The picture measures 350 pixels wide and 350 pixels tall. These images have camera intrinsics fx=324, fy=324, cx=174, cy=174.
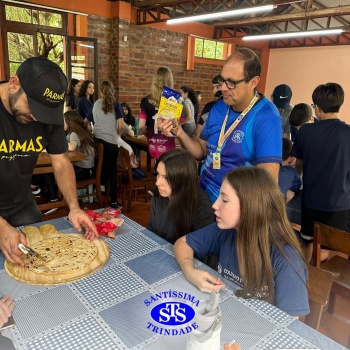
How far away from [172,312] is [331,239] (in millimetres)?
1032

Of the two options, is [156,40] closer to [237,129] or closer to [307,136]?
[307,136]

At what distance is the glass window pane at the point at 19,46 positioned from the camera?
534cm

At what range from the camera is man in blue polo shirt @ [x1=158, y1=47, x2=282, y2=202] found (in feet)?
5.06

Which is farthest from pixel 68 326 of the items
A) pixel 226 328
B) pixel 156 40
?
pixel 156 40

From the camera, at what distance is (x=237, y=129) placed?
63.4 inches

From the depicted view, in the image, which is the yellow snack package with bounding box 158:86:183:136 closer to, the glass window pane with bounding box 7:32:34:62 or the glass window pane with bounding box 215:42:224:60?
the glass window pane with bounding box 7:32:34:62

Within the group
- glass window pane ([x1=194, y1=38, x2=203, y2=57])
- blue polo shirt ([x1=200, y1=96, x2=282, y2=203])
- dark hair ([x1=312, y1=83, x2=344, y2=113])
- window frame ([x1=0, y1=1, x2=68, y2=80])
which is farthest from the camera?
glass window pane ([x1=194, y1=38, x2=203, y2=57])

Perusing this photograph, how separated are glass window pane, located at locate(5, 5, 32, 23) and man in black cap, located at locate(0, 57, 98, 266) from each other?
186 inches

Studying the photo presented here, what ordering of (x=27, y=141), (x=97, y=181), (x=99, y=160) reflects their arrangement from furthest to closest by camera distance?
(x=97, y=181)
(x=99, y=160)
(x=27, y=141)

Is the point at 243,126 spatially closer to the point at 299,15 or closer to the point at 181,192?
the point at 181,192

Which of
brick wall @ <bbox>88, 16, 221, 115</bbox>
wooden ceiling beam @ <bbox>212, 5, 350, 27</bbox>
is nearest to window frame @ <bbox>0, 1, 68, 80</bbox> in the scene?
brick wall @ <bbox>88, 16, 221, 115</bbox>

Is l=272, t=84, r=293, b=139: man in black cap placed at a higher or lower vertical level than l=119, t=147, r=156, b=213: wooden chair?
higher

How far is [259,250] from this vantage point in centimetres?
110

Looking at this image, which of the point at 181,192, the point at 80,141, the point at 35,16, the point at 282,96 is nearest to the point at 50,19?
the point at 35,16
